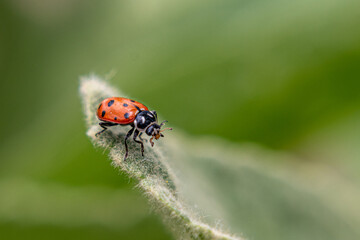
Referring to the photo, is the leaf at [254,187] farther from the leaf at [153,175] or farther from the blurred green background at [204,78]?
the blurred green background at [204,78]

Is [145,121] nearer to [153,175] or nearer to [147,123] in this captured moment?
[147,123]

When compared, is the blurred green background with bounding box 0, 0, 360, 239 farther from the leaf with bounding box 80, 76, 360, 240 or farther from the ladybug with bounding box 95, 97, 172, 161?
the ladybug with bounding box 95, 97, 172, 161

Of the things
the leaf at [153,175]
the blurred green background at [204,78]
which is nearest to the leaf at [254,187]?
the leaf at [153,175]

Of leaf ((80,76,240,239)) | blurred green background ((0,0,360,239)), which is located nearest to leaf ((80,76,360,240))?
leaf ((80,76,240,239))

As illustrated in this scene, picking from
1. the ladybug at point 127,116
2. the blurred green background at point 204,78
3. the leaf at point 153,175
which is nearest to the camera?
the leaf at point 153,175

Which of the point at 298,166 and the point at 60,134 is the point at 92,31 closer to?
the point at 60,134

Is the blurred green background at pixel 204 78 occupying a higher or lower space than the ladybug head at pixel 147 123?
higher
